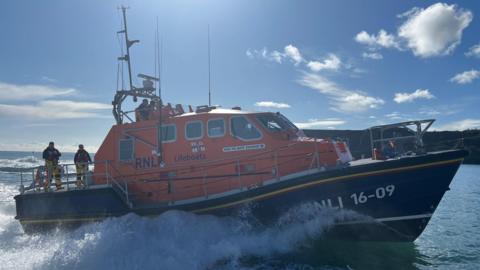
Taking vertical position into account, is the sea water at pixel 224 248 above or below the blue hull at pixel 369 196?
below

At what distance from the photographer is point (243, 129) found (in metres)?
7.32

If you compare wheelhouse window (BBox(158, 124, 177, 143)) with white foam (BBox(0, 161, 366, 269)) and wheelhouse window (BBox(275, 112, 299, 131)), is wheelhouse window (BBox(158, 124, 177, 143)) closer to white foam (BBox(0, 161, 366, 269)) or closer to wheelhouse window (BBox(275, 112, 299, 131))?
white foam (BBox(0, 161, 366, 269))

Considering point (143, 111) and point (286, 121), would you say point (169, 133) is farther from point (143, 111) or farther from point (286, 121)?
point (286, 121)

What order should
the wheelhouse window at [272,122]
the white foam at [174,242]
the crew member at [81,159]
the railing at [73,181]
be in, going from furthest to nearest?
the crew member at [81,159]
the railing at [73,181]
the wheelhouse window at [272,122]
the white foam at [174,242]

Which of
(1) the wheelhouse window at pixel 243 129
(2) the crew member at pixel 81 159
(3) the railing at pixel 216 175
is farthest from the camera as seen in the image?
(2) the crew member at pixel 81 159

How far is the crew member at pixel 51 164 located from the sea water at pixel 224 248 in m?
1.55

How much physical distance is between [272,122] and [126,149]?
3.50 metres

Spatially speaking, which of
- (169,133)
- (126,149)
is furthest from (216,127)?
(126,149)

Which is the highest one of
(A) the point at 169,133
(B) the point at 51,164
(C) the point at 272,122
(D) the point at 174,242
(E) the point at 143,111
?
(E) the point at 143,111

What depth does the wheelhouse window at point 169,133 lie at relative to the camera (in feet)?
25.3

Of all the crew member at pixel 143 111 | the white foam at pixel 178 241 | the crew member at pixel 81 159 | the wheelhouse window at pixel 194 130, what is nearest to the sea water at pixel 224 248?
the white foam at pixel 178 241

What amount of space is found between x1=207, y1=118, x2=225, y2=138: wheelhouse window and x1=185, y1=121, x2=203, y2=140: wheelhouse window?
0.20 meters

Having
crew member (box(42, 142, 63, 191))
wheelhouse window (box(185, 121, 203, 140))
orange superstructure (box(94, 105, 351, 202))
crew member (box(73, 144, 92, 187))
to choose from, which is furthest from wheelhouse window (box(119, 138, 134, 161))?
crew member (box(42, 142, 63, 191))

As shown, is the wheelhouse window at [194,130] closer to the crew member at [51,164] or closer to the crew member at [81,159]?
the crew member at [81,159]
